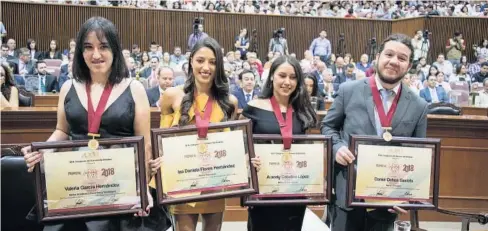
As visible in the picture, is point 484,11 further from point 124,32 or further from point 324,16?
point 124,32

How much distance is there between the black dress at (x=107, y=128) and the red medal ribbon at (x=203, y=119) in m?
0.26

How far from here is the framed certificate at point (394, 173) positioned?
Answer: 1.92m

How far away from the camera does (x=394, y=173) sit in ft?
6.44

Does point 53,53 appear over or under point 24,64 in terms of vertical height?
over

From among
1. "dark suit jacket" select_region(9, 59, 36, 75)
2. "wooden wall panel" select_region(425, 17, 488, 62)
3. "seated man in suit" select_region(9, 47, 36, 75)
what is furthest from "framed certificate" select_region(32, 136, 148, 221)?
"wooden wall panel" select_region(425, 17, 488, 62)

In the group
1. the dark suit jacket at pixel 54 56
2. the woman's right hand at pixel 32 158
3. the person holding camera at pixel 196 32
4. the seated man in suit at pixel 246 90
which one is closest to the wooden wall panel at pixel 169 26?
the person holding camera at pixel 196 32

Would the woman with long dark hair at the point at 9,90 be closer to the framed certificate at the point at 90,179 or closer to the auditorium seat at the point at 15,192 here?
Answer: the auditorium seat at the point at 15,192

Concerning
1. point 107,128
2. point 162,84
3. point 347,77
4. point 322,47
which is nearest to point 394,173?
point 107,128

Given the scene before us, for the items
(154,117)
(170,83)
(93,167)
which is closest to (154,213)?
(93,167)

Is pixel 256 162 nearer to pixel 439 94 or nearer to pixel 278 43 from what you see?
pixel 439 94

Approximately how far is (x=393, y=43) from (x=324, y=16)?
1242 cm

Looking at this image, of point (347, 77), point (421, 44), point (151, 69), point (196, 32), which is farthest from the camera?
point (421, 44)

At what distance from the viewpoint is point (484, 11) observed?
46.7 ft

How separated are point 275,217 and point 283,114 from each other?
442 millimetres
